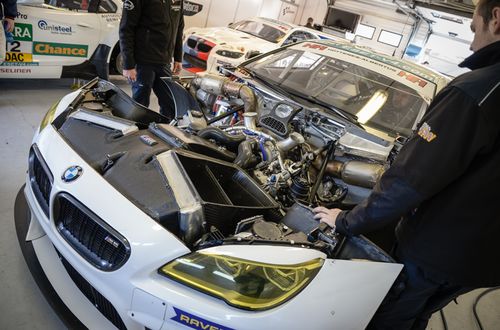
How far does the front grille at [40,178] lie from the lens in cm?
148

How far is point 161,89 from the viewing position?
332cm

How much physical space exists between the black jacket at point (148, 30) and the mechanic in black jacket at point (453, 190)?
7.65ft

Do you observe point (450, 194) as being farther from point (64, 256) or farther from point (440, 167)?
point (64, 256)

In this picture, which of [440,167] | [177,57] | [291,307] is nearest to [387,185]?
[440,167]

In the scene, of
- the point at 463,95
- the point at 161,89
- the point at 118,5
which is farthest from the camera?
the point at 118,5

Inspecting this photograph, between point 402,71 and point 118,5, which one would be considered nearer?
point 402,71

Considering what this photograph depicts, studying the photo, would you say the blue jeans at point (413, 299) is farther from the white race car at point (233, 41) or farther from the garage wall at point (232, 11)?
the garage wall at point (232, 11)

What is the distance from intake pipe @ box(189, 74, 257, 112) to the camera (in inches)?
93.6

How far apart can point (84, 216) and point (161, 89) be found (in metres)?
2.20

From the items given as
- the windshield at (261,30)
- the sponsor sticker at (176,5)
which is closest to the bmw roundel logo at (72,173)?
the sponsor sticker at (176,5)

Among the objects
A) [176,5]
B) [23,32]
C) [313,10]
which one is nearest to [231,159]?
[176,5]

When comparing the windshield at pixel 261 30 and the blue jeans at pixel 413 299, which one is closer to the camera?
the blue jeans at pixel 413 299

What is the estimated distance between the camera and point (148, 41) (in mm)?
3031

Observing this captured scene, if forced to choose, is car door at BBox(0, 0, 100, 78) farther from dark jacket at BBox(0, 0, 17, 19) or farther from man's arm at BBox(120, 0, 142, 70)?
man's arm at BBox(120, 0, 142, 70)
